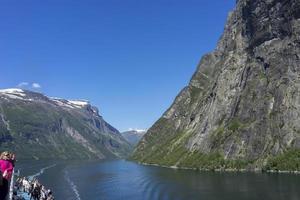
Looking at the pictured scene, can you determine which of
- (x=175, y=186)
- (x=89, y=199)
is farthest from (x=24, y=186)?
(x=175, y=186)

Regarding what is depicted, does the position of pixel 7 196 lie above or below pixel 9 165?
below

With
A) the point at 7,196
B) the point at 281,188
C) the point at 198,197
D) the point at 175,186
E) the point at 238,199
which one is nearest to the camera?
the point at 7,196

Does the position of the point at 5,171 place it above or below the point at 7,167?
below

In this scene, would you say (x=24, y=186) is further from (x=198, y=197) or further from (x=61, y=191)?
(x=61, y=191)

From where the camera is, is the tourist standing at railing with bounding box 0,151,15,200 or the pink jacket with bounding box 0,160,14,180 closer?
the tourist standing at railing with bounding box 0,151,15,200

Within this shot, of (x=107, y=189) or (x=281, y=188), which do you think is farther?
(x=107, y=189)

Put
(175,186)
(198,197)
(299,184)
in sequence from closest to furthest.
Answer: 1. (198,197)
2. (299,184)
3. (175,186)

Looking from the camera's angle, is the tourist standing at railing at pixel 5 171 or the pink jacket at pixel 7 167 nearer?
the tourist standing at railing at pixel 5 171

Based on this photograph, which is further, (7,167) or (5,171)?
(7,167)
